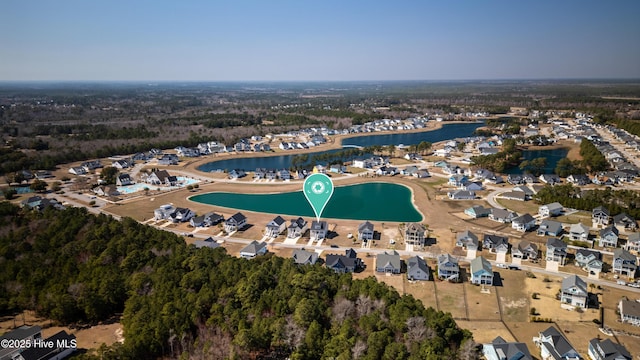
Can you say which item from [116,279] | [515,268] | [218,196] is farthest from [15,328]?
[515,268]

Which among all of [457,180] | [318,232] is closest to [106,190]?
[318,232]

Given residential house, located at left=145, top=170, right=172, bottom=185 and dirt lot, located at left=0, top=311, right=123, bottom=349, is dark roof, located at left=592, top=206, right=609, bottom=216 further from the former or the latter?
residential house, located at left=145, top=170, right=172, bottom=185

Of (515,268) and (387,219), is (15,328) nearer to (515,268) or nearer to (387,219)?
(387,219)

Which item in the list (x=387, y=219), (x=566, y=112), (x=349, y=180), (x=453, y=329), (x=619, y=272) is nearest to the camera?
(x=453, y=329)

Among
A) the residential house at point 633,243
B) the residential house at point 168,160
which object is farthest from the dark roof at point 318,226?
the residential house at point 168,160

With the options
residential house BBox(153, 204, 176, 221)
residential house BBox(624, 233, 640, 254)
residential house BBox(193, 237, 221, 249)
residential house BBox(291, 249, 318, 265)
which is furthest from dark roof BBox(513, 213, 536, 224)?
residential house BBox(153, 204, 176, 221)

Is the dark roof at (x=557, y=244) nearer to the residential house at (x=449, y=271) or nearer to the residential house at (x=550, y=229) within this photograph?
the residential house at (x=550, y=229)
